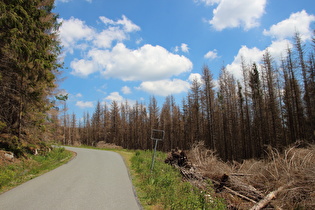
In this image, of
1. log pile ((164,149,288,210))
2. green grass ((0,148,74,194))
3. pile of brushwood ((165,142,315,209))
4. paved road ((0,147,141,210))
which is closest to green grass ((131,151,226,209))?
paved road ((0,147,141,210))

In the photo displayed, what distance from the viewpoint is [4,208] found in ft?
18.4

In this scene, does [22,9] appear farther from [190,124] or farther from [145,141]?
[145,141]

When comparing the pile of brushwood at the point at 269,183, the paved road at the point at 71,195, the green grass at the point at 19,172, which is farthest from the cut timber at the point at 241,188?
the green grass at the point at 19,172

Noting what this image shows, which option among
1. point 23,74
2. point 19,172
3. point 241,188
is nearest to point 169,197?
point 241,188

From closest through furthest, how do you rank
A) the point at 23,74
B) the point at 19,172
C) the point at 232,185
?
the point at 232,185
the point at 19,172
the point at 23,74

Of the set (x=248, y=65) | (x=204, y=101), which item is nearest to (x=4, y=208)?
(x=204, y=101)

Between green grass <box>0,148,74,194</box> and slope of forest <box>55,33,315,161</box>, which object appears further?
slope of forest <box>55,33,315,161</box>

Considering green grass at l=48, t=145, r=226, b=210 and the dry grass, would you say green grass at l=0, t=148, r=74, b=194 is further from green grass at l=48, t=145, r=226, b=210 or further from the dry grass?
the dry grass

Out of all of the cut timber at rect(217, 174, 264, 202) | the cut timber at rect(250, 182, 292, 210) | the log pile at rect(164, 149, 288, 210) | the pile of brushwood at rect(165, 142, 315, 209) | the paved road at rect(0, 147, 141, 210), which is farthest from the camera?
the cut timber at rect(217, 174, 264, 202)

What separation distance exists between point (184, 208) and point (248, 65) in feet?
104

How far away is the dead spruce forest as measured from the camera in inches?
464

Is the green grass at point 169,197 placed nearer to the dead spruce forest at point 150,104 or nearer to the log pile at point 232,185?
the log pile at point 232,185

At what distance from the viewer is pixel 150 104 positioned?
179 feet

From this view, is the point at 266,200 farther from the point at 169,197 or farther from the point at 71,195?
the point at 71,195
